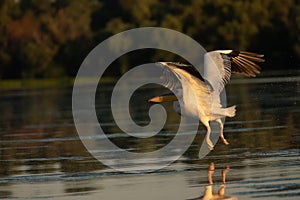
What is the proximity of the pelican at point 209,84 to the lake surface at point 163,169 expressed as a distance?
2.27 ft

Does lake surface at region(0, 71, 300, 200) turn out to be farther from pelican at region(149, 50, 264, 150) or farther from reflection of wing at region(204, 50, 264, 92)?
reflection of wing at region(204, 50, 264, 92)

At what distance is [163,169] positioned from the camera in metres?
15.2

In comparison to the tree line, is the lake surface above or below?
below

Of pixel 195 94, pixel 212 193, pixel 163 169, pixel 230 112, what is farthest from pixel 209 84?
pixel 212 193

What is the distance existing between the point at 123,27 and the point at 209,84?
56.9 meters

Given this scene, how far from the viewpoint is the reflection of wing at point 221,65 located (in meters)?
15.6

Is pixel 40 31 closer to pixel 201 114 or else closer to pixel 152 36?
pixel 152 36

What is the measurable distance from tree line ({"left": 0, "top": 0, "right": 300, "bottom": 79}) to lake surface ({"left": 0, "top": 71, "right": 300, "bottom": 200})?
36550 mm

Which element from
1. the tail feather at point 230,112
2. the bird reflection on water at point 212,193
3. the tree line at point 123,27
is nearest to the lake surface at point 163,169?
the bird reflection on water at point 212,193

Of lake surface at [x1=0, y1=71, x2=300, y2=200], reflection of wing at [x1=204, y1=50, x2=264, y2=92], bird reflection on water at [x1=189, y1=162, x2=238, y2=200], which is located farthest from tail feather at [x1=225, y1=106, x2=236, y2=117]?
bird reflection on water at [x1=189, y1=162, x2=238, y2=200]

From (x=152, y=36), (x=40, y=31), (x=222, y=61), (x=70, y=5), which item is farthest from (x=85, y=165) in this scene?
(x=70, y=5)

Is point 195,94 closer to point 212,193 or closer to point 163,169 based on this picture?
point 163,169

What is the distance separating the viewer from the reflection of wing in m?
15.6

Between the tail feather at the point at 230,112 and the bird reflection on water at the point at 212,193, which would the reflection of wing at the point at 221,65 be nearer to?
the tail feather at the point at 230,112
